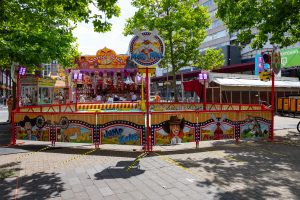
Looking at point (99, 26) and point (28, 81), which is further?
point (28, 81)

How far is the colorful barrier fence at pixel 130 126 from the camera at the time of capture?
9492 mm

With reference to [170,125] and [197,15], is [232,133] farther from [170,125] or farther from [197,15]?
[197,15]

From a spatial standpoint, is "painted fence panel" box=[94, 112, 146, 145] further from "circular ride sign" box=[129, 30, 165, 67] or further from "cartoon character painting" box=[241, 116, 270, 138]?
"cartoon character painting" box=[241, 116, 270, 138]

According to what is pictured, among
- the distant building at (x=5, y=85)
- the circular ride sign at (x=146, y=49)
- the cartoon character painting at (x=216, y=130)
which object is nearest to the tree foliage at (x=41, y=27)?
the circular ride sign at (x=146, y=49)

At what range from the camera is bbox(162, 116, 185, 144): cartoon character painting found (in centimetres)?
961

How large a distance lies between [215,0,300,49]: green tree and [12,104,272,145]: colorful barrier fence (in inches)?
200

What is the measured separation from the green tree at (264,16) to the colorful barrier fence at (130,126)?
16.7 feet

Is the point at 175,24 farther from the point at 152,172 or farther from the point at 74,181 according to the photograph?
the point at 74,181

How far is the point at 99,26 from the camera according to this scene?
10172 mm

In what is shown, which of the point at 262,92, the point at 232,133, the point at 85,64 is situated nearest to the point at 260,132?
the point at 232,133

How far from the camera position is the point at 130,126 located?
31.1 ft

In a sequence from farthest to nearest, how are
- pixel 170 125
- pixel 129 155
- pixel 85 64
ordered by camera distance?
1. pixel 85 64
2. pixel 170 125
3. pixel 129 155

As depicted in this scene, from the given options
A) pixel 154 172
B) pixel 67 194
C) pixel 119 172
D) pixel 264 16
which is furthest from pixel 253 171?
pixel 264 16

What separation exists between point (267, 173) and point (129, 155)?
4.04m
